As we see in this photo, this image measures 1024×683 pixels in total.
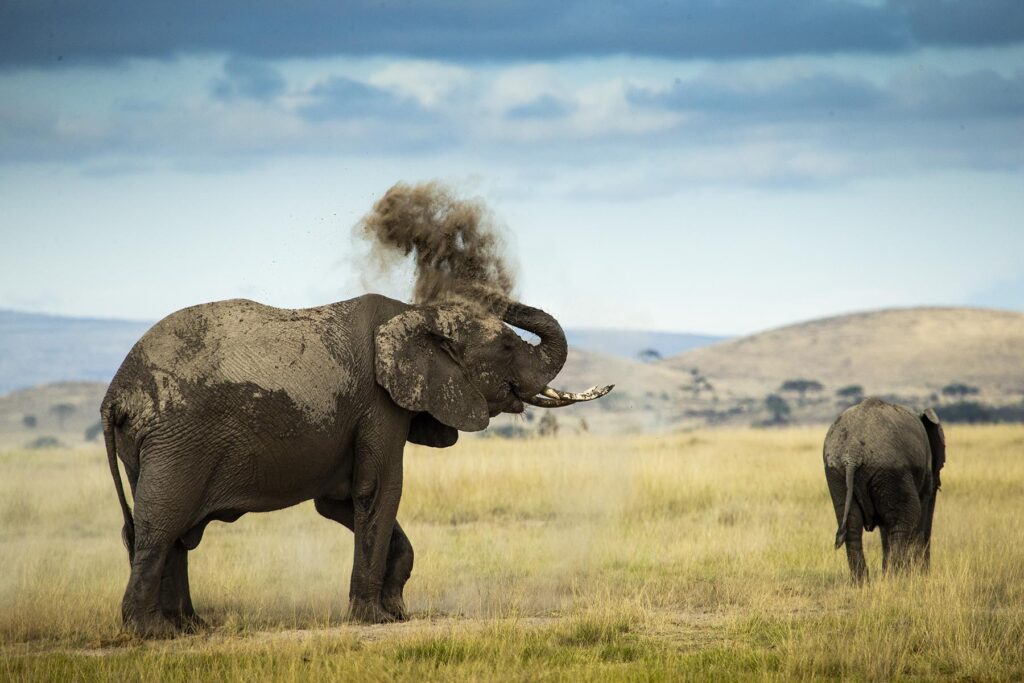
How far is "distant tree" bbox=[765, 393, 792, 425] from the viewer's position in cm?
8250

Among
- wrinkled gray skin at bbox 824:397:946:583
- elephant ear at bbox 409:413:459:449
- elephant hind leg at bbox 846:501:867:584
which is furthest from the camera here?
wrinkled gray skin at bbox 824:397:946:583

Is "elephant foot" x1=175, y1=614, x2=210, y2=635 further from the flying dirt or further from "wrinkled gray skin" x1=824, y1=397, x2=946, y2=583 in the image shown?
"wrinkled gray skin" x1=824, y1=397, x2=946, y2=583

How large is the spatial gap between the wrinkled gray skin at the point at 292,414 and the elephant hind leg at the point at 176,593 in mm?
12

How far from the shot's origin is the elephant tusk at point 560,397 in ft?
42.0

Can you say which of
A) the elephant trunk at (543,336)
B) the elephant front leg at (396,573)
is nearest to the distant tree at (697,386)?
the elephant trunk at (543,336)

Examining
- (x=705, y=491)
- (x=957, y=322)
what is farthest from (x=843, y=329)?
(x=705, y=491)

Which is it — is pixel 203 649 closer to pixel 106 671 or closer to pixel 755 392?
pixel 106 671

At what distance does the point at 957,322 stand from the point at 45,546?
11469cm

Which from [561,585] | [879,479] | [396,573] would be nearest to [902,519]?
[879,479]

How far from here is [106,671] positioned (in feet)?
32.8

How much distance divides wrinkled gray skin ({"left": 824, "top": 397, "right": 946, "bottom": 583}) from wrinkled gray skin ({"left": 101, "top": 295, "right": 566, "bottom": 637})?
3.34 metres

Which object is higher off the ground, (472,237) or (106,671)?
(472,237)

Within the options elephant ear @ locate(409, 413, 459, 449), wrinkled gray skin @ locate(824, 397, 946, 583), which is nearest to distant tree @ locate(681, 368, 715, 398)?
wrinkled gray skin @ locate(824, 397, 946, 583)

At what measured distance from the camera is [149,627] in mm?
11461
